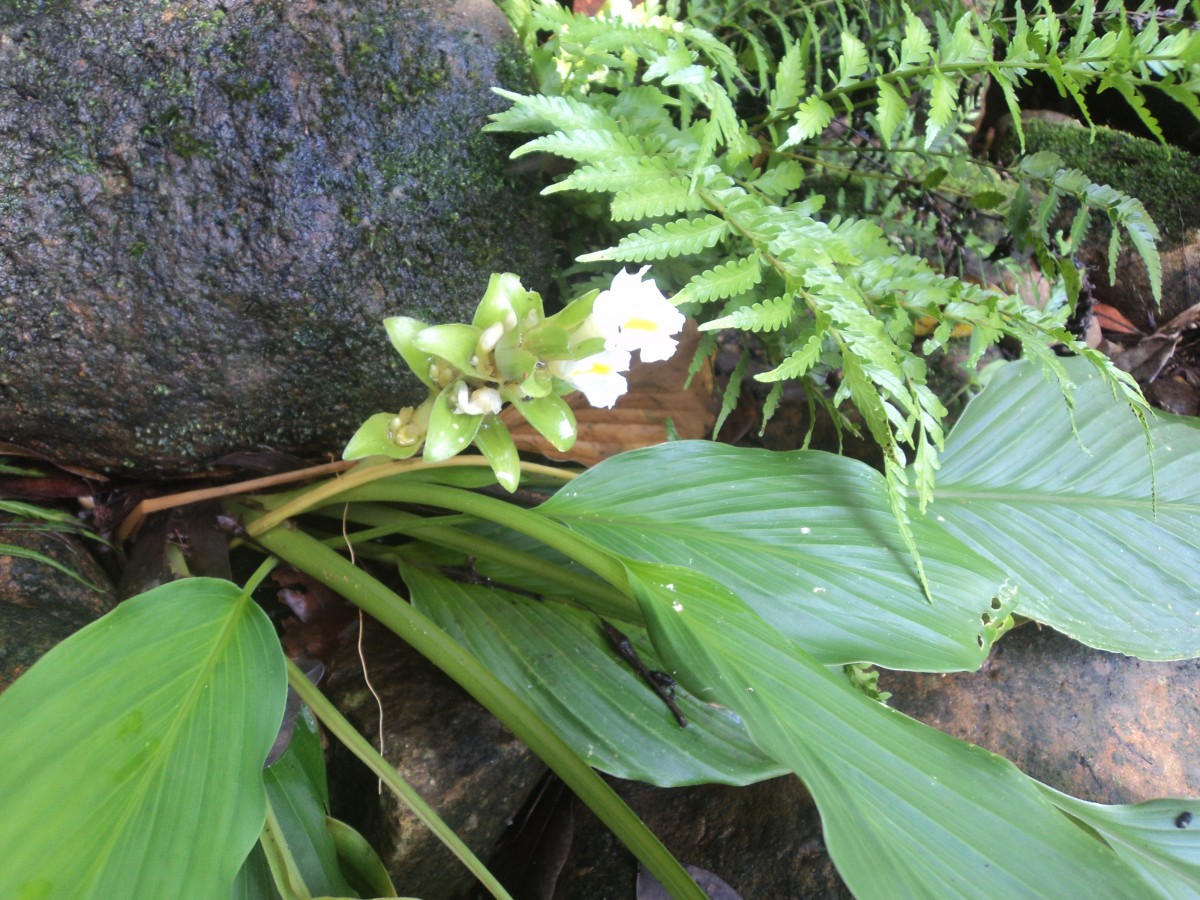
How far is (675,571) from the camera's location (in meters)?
0.98

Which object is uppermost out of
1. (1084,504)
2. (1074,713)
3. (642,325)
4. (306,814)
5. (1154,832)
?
(642,325)

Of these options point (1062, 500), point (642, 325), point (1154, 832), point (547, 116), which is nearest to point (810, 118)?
point (547, 116)

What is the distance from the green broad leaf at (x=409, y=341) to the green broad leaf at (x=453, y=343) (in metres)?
0.02

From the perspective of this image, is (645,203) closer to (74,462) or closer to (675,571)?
(675,571)

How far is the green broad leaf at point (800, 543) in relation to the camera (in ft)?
3.55

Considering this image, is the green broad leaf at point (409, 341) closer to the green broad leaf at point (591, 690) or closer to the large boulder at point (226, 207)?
the large boulder at point (226, 207)

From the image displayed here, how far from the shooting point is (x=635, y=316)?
897mm

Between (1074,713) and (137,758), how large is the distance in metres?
1.58

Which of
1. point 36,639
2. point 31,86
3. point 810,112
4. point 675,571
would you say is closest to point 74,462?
point 36,639

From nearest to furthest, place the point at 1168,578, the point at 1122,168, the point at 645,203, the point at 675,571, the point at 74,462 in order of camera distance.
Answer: the point at 675,571 < the point at 645,203 < the point at 74,462 < the point at 1168,578 < the point at 1122,168

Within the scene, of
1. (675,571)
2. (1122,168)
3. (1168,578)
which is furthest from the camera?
(1122,168)

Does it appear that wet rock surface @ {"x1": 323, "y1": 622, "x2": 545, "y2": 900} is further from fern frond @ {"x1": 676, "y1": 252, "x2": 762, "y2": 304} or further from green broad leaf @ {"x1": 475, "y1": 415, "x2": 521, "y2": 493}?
fern frond @ {"x1": 676, "y1": 252, "x2": 762, "y2": 304}

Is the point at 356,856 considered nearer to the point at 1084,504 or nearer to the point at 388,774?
the point at 388,774

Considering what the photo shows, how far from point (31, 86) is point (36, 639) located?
75 cm
